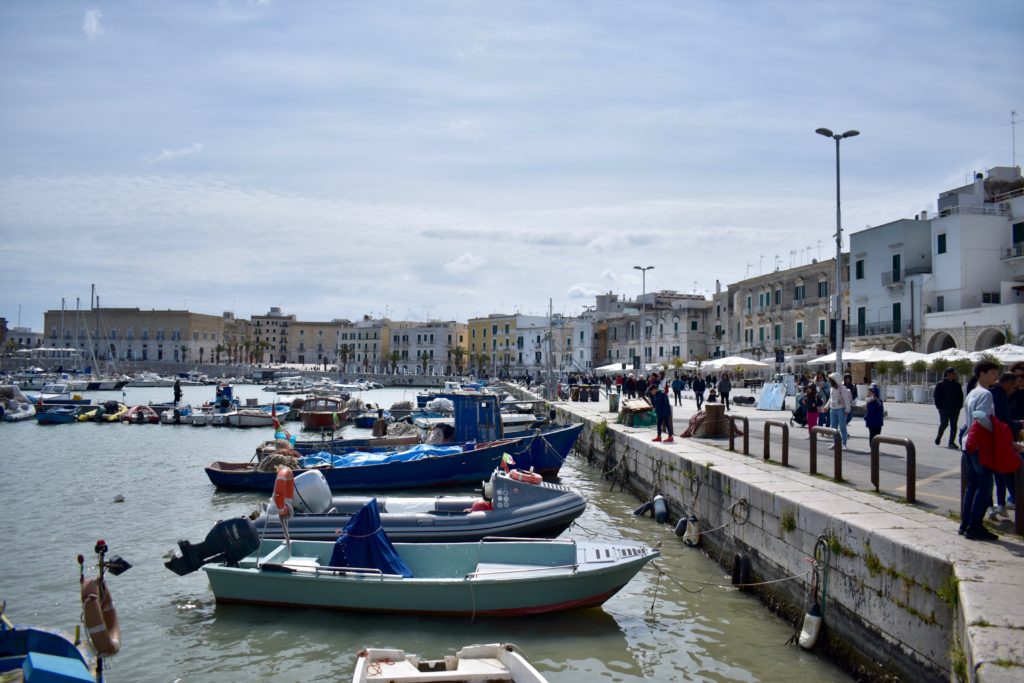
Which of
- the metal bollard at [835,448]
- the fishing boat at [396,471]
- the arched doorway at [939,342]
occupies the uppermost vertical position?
the arched doorway at [939,342]

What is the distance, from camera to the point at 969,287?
3862 centimetres

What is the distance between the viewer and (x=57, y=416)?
46031mm

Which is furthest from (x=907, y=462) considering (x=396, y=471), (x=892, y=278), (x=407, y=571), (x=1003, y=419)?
(x=892, y=278)

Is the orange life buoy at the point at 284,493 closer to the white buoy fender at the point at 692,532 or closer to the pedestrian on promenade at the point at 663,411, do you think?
the white buoy fender at the point at 692,532

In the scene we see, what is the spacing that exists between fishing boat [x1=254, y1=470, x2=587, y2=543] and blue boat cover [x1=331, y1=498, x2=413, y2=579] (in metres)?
1.81

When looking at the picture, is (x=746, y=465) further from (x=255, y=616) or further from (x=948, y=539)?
(x=255, y=616)

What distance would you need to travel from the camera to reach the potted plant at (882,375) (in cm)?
3612

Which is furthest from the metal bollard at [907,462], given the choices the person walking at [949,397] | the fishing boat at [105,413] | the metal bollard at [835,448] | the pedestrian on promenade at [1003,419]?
the fishing boat at [105,413]

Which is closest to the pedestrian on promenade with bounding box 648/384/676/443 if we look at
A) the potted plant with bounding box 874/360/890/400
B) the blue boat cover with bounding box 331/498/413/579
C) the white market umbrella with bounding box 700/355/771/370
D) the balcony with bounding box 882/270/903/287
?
the blue boat cover with bounding box 331/498/413/579

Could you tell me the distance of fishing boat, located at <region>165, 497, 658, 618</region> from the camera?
1030 cm

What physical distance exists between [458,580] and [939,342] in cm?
3801

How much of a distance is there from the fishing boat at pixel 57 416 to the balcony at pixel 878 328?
4872 centimetres

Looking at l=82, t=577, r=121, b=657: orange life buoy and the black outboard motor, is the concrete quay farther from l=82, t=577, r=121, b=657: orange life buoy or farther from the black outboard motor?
l=82, t=577, r=121, b=657: orange life buoy

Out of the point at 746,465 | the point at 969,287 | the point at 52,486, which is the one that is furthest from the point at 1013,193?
the point at 52,486
